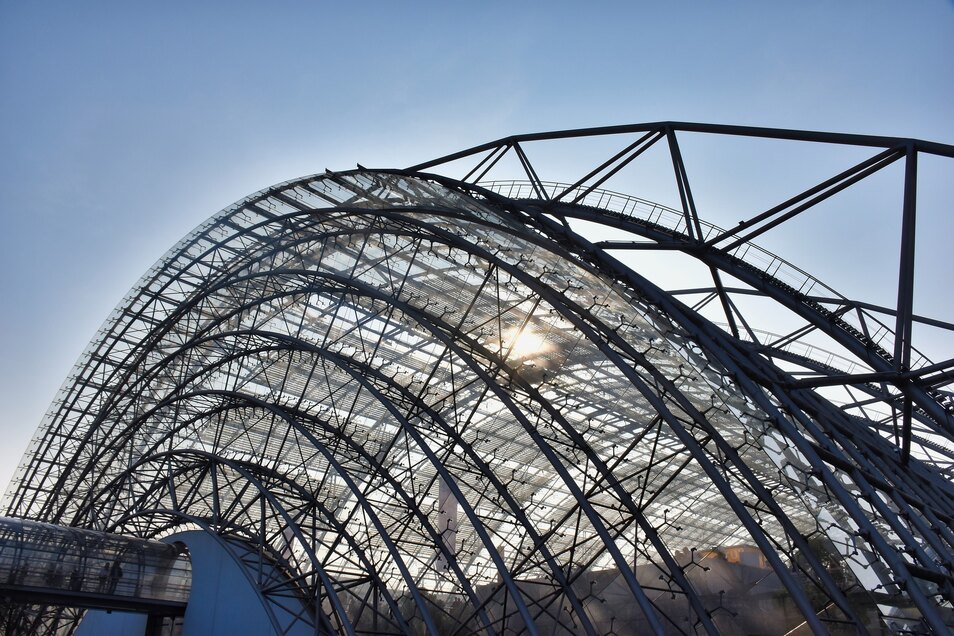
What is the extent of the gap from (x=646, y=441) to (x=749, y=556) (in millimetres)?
6355

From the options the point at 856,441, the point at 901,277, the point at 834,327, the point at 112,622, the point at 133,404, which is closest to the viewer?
the point at 901,277

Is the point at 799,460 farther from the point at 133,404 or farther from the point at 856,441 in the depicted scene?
the point at 133,404

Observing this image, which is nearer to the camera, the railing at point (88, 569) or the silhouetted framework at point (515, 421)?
the silhouetted framework at point (515, 421)

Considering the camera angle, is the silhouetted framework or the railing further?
the railing

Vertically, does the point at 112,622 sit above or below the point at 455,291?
below

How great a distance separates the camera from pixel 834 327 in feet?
60.3

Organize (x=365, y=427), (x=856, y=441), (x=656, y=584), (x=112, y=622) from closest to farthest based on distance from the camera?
(x=856, y=441) → (x=656, y=584) → (x=365, y=427) → (x=112, y=622)

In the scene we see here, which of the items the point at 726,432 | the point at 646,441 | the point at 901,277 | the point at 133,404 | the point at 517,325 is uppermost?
the point at 133,404

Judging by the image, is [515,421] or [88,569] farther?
[88,569]

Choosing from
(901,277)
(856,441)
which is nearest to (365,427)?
(856,441)

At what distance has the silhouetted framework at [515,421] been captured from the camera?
16.6 meters

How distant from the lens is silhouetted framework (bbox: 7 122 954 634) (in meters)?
16.6

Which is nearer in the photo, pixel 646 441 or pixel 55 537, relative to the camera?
pixel 646 441

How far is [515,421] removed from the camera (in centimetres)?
2844
